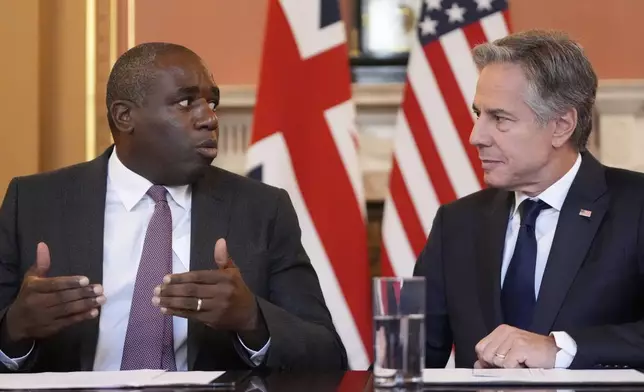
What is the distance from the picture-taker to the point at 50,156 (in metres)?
3.64

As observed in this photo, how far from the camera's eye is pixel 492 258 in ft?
7.17

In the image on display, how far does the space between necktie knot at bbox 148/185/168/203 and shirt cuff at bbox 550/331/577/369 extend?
0.90 metres

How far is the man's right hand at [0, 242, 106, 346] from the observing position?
1.77 meters

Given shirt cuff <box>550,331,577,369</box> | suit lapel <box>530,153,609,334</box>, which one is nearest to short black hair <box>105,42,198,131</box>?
suit lapel <box>530,153,609,334</box>

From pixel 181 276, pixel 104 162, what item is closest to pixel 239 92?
pixel 104 162

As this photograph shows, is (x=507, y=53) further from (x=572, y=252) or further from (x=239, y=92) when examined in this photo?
(x=239, y=92)

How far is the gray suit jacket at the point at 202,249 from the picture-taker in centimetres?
208

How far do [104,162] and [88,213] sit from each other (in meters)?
0.15

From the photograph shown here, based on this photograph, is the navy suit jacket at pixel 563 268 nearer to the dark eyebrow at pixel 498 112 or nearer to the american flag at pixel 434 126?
the dark eyebrow at pixel 498 112

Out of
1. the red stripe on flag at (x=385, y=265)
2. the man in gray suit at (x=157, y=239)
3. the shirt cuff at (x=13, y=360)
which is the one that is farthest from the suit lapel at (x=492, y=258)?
the red stripe on flag at (x=385, y=265)

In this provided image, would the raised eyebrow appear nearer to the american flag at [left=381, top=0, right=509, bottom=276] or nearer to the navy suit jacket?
the navy suit jacket

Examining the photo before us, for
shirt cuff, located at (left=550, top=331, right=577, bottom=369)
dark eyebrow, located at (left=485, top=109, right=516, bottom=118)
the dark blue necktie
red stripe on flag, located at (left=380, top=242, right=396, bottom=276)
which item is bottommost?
red stripe on flag, located at (left=380, top=242, right=396, bottom=276)

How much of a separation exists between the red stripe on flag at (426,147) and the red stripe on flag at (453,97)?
0.09 m

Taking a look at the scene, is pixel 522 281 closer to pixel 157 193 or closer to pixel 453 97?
pixel 157 193
